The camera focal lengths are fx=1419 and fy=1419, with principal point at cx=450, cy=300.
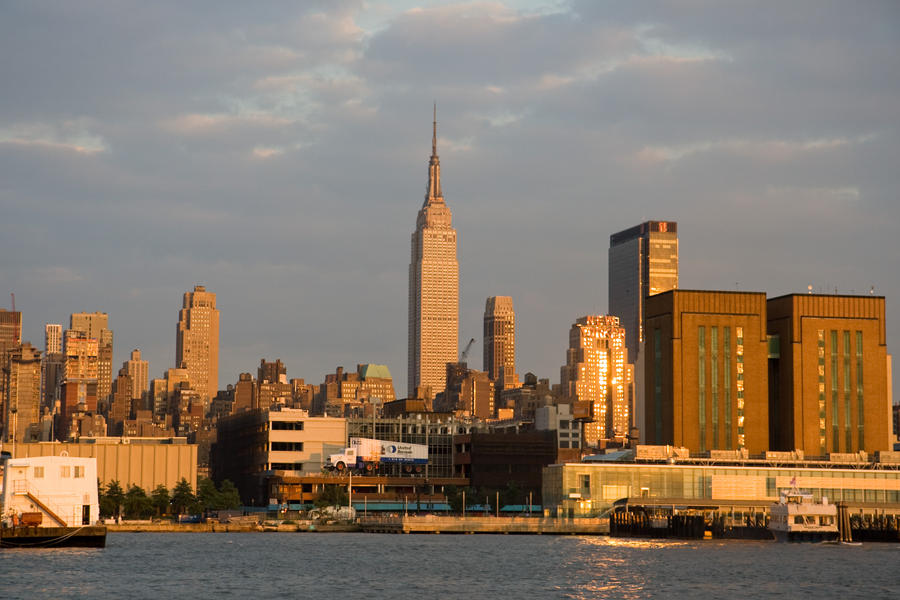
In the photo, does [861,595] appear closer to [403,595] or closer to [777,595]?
[777,595]

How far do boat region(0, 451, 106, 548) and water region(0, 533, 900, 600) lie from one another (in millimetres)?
2559

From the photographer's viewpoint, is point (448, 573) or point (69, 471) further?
point (69, 471)

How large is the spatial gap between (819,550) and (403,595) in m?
81.5

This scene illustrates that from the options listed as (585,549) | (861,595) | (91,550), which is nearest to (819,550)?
(585,549)

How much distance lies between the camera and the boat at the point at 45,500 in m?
149

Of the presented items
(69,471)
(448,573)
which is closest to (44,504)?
(69,471)

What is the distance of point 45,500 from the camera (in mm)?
150125

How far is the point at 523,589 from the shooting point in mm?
129375

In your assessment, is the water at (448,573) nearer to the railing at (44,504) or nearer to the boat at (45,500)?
the boat at (45,500)

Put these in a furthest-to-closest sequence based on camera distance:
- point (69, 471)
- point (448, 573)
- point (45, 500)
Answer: point (69, 471) → point (45, 500) → point (448, 573)

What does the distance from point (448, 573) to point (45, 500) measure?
4333cm

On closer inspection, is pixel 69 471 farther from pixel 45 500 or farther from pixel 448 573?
pixel 448 573

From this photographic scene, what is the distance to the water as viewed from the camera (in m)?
125

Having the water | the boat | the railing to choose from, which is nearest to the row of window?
the boat
